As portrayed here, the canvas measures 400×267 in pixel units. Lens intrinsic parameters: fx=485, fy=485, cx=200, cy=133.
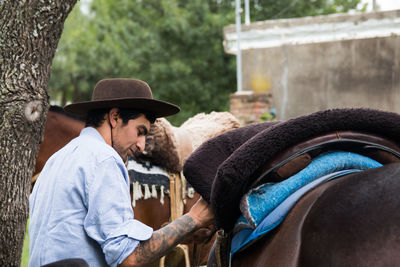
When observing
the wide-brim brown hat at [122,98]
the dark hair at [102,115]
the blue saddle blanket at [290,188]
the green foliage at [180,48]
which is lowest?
the green foliage at [180,48]

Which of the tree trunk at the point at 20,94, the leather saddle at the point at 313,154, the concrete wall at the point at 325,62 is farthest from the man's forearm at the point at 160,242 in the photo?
the concrete wall at the point at 325,62

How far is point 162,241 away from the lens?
1.81 m

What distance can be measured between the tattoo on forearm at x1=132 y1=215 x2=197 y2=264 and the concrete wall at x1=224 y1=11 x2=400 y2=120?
6865mm

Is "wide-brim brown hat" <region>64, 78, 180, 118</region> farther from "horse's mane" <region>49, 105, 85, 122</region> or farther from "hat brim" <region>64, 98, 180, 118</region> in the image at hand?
"horse's mane" <region>49, 105, 85, 122</region>

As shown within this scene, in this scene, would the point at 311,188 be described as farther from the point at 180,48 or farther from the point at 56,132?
the point at 180,48

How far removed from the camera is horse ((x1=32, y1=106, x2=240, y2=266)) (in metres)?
3.46

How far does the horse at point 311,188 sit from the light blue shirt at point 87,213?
349 mm

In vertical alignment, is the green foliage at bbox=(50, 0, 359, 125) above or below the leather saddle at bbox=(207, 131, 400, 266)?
below

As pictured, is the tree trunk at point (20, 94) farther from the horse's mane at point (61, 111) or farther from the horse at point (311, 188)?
the horse's mane at point (61, 111)

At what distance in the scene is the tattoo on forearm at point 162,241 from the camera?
1.74 metres

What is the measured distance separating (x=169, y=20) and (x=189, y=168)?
13.9 meters

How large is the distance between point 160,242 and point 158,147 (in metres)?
1.71

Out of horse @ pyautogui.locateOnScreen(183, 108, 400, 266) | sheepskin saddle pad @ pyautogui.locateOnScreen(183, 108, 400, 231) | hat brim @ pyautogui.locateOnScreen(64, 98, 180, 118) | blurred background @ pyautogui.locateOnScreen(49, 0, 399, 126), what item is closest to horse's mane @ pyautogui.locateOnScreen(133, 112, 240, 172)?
hat brim @ pyautogui.locateOnScreen(64, 98, 180, 118)

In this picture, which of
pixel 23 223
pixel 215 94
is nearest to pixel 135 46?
pixel 215 94
